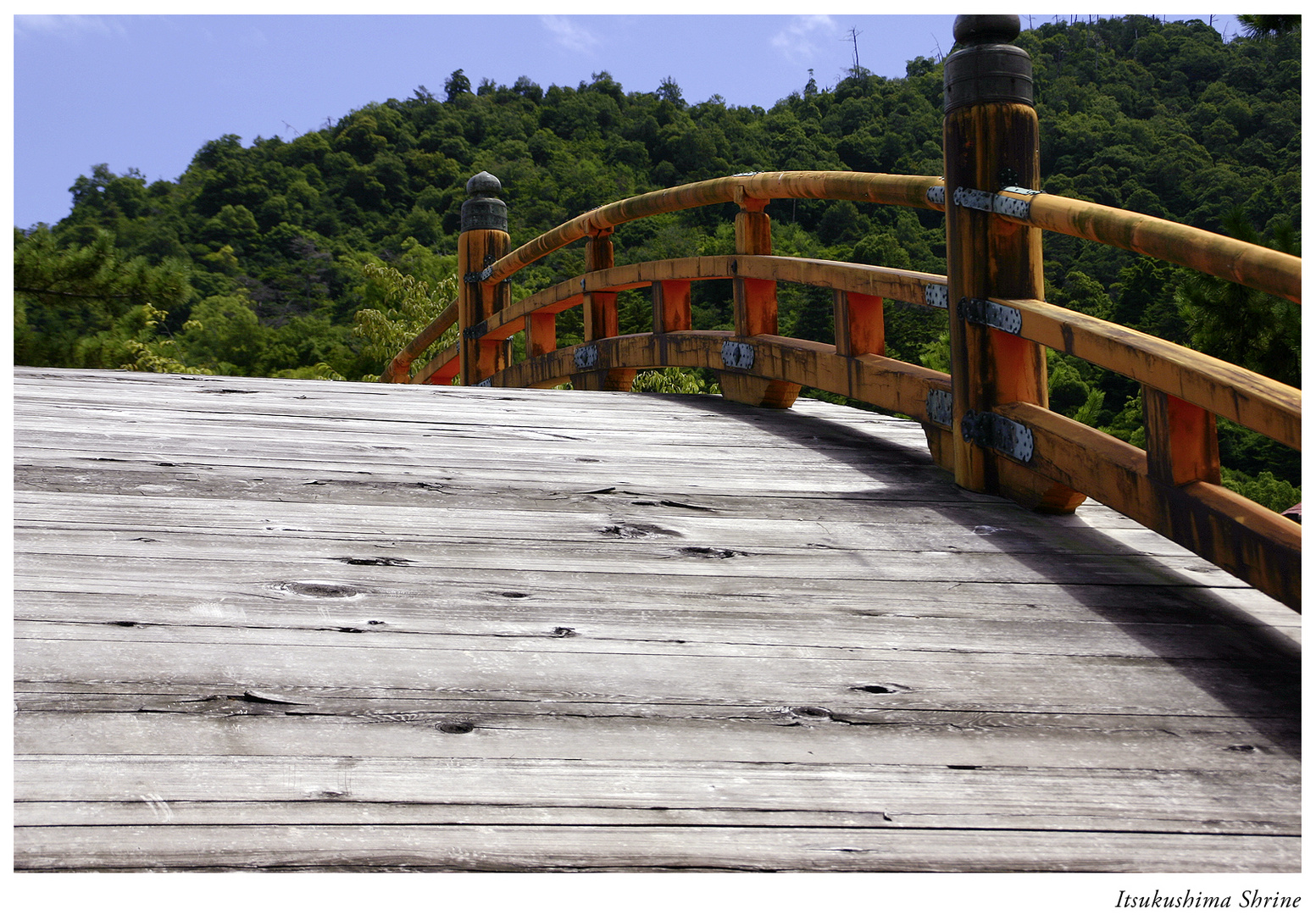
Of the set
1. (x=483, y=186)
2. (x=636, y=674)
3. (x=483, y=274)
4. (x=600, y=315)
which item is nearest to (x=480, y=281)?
(x=483, y=274)

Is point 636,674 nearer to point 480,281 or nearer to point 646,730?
point 646,730

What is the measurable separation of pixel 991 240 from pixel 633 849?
1627 mm

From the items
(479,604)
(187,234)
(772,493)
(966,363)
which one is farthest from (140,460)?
(187,234)

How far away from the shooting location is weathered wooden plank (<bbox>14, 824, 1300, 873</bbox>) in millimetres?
874

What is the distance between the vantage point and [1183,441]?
1632 millimetres

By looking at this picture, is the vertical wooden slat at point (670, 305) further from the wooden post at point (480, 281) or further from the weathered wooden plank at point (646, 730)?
the weathered wooden plank at point (646, 730)

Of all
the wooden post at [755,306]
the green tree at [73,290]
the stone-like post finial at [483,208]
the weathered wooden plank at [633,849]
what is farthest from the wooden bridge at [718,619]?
the green tree at [73,290]

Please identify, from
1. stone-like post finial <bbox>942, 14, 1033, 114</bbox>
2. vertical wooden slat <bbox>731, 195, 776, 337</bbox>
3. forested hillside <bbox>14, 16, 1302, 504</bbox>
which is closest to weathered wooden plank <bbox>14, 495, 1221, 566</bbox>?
stone-like post finial <bbox>942, 14, 1033, 114</bbox>

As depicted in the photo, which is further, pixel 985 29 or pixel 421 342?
pixel 421 342

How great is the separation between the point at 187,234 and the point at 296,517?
50065 millimetres

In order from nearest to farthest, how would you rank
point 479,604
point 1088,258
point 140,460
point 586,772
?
point 586,772 < point 479,604 < point 140,460 < point 1088,258
